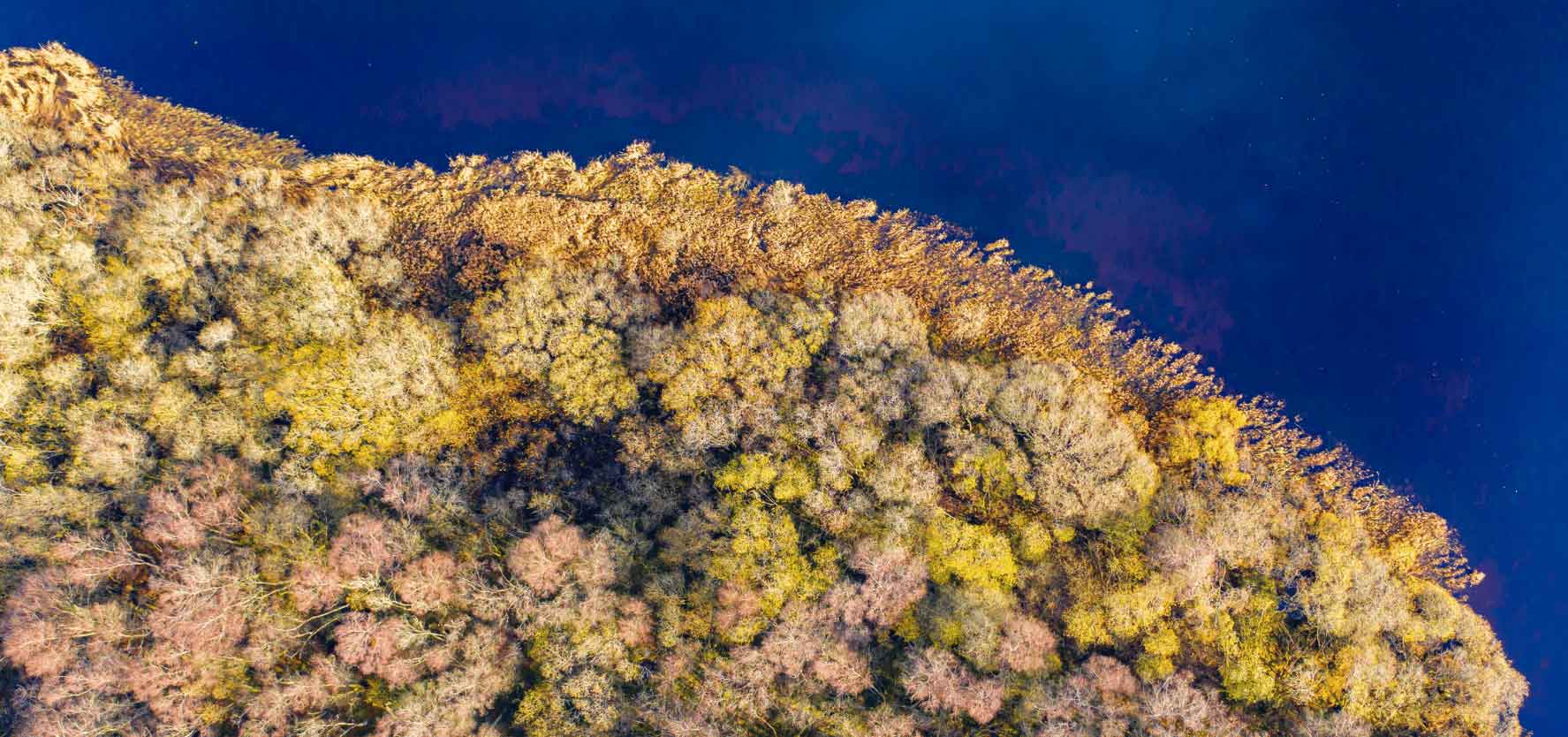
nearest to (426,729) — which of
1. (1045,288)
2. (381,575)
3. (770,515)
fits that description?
(381,575)

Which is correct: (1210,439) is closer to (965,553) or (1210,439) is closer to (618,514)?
(965,553)

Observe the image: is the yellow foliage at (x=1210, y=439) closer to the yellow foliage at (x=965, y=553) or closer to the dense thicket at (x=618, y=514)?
the dense thicket at (x=618, y=514)

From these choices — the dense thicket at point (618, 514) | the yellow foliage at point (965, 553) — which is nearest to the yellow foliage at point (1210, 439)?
the dense thicket at point (618, 514)

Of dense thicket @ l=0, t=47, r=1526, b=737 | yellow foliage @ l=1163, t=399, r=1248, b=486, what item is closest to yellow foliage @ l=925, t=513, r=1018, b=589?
dense thicket @ l=0, t=47, r=1526, b=737

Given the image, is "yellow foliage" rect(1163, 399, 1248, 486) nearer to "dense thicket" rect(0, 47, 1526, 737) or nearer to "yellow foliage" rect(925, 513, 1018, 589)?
"dense thicket" rect(0, 47, 1526, 737)

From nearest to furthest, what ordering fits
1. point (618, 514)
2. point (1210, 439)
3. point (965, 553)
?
point (965, 553) < point (618, 514) < point (1210, 439)

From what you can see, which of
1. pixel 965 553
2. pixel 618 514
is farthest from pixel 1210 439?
pixel 618 514

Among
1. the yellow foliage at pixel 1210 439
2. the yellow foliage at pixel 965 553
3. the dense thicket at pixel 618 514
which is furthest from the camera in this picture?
the yellow foliage at pixel 1210 439

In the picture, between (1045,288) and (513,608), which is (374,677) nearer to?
(513,608)
